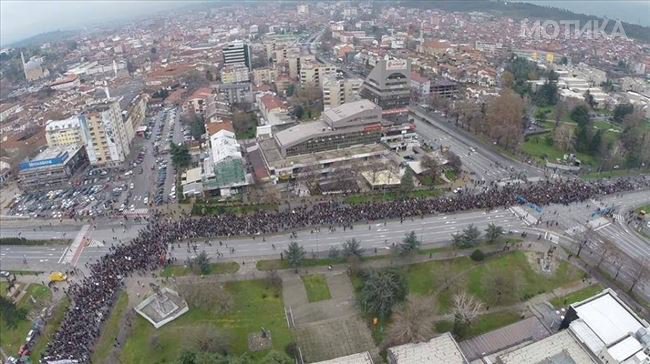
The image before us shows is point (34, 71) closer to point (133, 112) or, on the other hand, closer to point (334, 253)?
point (133, 112)

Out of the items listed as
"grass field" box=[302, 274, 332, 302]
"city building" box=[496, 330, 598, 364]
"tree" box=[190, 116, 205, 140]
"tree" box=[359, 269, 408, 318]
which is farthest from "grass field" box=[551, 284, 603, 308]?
"tree" box=[190, 116, 205, 140]

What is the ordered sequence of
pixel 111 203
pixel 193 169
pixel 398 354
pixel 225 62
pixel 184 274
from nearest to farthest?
pixel 398 354
pixel 184 274
pixel 111 203
pixel 193 169
pixel 225 62

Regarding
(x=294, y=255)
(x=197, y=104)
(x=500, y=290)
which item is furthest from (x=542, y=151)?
(x=197, y=104)

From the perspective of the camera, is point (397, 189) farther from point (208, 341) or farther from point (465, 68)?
point (465, 68)

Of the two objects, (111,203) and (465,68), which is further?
(465,68)

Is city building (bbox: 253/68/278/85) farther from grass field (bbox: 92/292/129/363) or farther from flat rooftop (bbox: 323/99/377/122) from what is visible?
grass field (bbox: 92/292/129/363)

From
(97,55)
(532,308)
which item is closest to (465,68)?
(532,308)

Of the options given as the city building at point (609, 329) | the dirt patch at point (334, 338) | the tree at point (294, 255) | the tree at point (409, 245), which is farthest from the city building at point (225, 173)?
the city building at point (609, 329)
